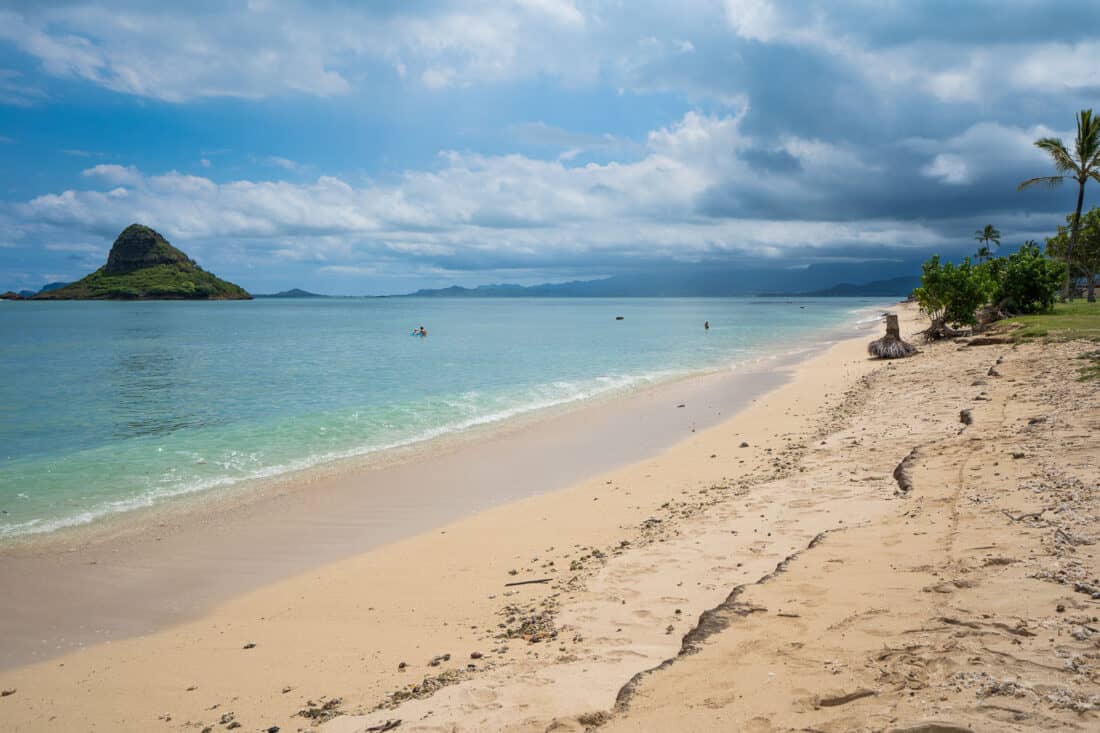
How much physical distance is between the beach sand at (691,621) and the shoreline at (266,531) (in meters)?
0.46

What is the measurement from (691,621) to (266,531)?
7.06 metres

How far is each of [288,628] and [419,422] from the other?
12220mm

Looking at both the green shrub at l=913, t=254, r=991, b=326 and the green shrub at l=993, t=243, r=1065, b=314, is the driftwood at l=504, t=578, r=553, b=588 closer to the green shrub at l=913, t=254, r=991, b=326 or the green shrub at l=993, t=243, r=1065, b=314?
the green shrub at l=913, t=254, r=991, b=326

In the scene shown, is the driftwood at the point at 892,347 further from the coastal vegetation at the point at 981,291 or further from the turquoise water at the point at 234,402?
the turquoise water at the point at 234,402

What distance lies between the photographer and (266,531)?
378 inches

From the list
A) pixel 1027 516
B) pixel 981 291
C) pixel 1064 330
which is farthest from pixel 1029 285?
pixel 1027 516

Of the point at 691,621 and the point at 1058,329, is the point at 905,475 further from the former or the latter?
the point at 1058,329

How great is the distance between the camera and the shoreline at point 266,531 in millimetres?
6996

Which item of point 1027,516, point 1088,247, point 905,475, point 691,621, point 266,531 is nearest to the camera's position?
point 691,621

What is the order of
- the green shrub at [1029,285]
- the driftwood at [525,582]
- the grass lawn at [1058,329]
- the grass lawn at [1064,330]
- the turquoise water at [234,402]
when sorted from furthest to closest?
the green shrub at [1029,285] < the grass lawn at [1058,329] < the grass lawn at [1064,330] < the turquoise water at [234,402] < the driftwood at [525,582]

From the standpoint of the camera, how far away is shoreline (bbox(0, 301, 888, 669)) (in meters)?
7.00

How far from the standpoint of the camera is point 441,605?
21.5 ft

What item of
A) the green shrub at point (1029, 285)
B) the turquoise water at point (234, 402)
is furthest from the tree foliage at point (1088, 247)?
the turquoise water at point (234, 402)

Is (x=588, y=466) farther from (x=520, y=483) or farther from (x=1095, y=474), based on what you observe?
(x=1095, y=474)
